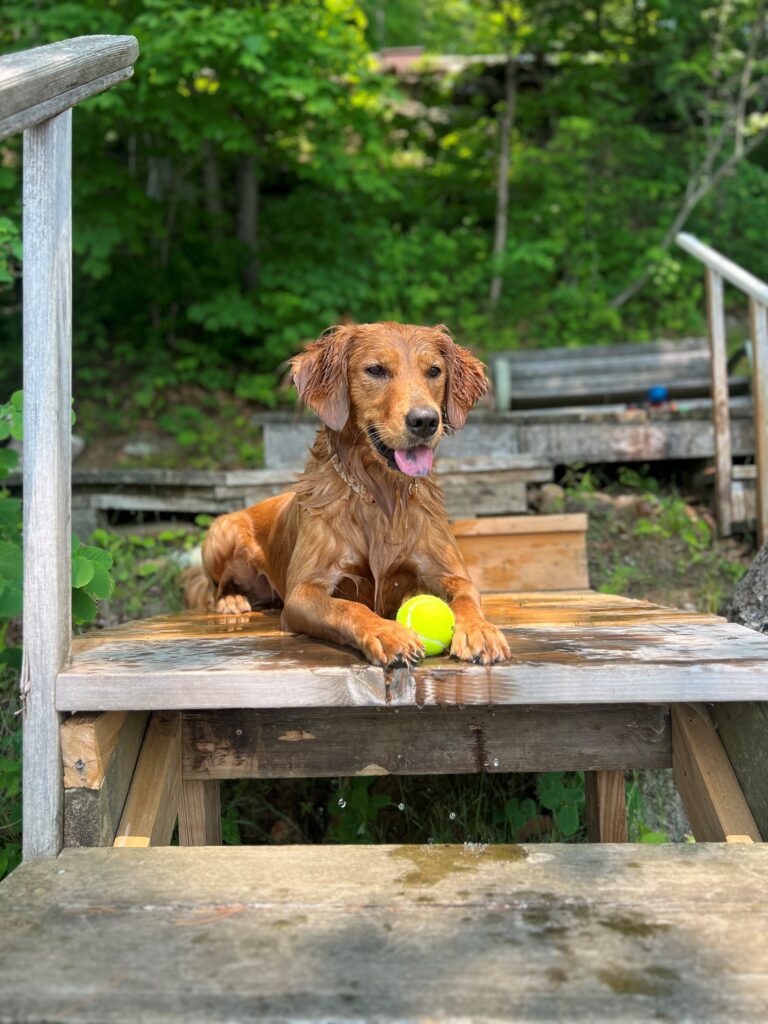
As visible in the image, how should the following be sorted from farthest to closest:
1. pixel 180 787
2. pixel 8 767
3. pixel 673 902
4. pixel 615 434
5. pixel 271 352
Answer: pixel 271 352 → pixel 615 434 → pixel 8 767 → pixel 180 787 → pixel 673 902

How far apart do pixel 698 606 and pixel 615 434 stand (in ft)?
A: 6.24

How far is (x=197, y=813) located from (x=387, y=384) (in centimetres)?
142

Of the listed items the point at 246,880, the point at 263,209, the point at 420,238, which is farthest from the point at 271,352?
the point at 246,880

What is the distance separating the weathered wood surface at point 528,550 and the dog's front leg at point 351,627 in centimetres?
202

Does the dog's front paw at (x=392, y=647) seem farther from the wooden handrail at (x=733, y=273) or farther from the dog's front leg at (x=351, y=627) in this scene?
the wooden handrail at (x=733, y=273)

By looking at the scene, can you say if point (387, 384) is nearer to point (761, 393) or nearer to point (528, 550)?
point (528, 550)

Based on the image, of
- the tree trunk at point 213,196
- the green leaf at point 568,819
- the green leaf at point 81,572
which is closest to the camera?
the green leaf at point 81,572

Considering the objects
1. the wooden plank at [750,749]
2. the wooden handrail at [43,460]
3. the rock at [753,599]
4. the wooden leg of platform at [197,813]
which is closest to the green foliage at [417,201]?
the rock at [753,599]

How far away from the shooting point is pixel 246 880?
173cm

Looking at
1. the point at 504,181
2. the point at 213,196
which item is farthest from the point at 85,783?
the point at 504,181

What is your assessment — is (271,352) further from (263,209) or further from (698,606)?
(698,606)

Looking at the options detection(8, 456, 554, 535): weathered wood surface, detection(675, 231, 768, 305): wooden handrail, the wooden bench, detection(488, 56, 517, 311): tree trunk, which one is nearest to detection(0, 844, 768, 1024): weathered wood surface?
the wooden bench

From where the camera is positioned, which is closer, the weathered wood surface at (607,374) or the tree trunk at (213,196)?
the weathered wood surface at (607,374)

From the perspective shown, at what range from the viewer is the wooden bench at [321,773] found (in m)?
1.36
